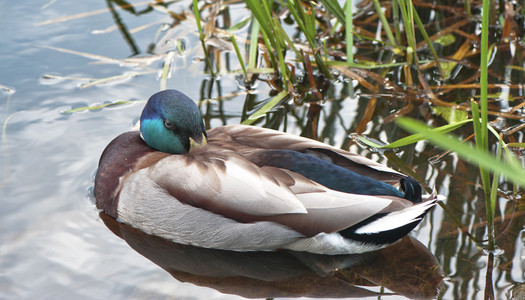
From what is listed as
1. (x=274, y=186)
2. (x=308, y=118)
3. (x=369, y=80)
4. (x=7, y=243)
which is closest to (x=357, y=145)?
(x=308, y=118)

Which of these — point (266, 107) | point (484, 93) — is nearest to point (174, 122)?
point (266, 107)

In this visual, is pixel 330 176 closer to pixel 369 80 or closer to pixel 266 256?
pixel 266 256

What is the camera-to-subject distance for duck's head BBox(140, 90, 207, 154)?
4.45 metres

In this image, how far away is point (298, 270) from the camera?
4266 mm

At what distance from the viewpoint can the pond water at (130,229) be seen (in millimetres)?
4094

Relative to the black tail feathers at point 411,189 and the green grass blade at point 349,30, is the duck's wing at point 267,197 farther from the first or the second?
the green grass blade at point 349,30

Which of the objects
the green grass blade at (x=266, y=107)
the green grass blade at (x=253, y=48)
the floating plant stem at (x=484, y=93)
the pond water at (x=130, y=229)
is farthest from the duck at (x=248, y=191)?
the green grass blade at (x=253, y=48)

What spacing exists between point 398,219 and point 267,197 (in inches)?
30.2

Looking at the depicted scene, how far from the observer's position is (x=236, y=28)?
647cm

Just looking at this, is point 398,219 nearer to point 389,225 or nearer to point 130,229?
point 389,225

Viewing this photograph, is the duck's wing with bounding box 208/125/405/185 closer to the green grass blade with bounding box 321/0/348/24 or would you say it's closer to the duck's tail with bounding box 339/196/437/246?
the duck's tail with bounding box 339/196/437/246

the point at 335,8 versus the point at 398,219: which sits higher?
the point at 335,8

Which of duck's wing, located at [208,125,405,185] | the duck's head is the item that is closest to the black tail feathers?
duck's wing, located at [208,125,405,185]

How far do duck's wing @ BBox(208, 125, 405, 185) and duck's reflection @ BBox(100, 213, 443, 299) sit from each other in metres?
0.49
